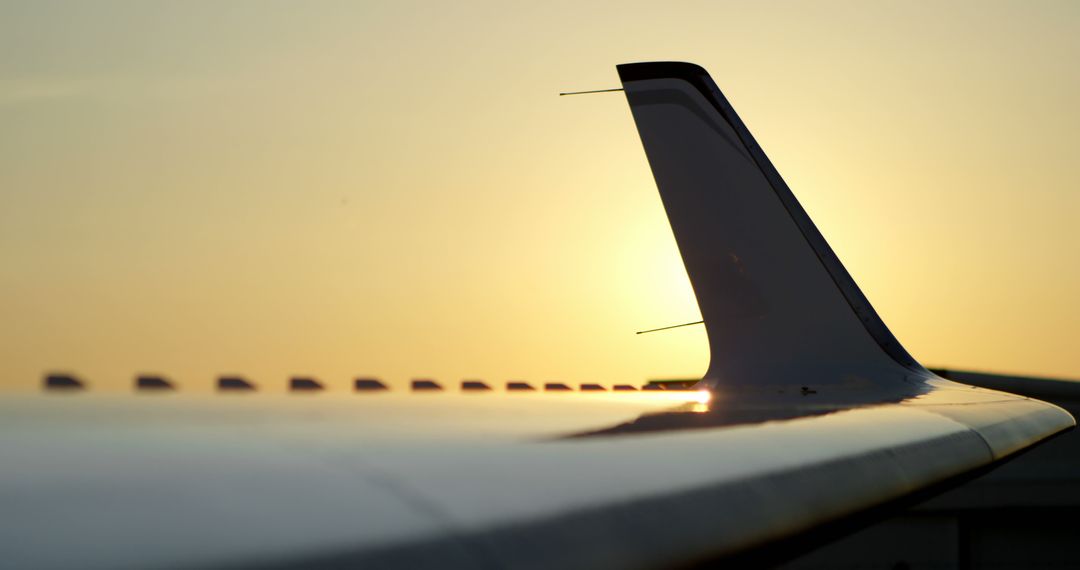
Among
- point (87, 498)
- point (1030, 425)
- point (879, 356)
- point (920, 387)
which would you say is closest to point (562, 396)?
point (87, 498)

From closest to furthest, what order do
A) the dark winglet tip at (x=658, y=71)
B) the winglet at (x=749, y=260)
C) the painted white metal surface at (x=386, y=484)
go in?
the painted white metal surface at (x=386, y=484) → the winglet at (x=749, y=260) → the dark winglet tip at (x=658, y=71)

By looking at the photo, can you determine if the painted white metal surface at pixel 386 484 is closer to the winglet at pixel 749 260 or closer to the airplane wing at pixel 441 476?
the airplane wing at pixel 441 476

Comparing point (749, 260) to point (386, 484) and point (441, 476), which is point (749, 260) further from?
point (386, 484)

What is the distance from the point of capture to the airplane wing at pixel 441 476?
74.5 inches

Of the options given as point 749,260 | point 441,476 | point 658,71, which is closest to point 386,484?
point 441,476

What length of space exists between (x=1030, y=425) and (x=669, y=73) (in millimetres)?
9180

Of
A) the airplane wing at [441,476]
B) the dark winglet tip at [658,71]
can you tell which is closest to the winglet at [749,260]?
the dark winglet tip at [658,71]

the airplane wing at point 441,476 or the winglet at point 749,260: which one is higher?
the winglet at point 749,260

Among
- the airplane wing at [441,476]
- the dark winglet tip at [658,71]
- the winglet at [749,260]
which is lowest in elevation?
the airplane wing at [441,476]

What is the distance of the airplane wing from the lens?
189 centimetres

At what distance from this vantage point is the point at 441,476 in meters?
2.64

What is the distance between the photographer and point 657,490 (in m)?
3.25

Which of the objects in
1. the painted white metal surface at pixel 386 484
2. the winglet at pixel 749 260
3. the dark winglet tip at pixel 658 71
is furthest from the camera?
the dark winglet tip at pixel 658 71

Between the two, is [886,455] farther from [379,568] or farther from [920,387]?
[920,387]
